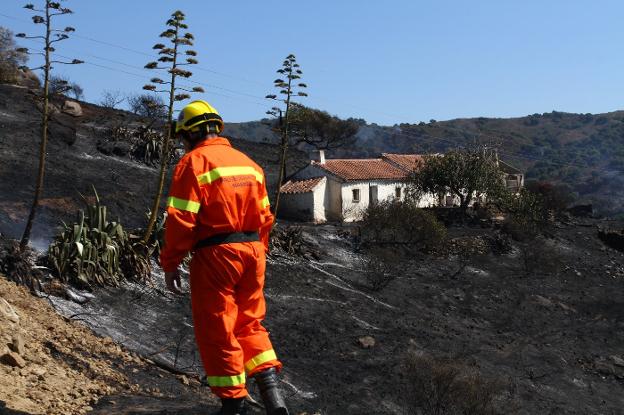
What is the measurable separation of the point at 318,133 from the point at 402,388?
48942 mm

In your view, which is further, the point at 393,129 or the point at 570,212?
the point at 393,129

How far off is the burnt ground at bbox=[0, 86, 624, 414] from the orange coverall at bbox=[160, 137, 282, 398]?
1218 mm

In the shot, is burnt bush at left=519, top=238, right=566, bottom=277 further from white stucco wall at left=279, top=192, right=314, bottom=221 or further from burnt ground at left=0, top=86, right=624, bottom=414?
white stucco wall at left=279, top=192, right=314, bottom=221

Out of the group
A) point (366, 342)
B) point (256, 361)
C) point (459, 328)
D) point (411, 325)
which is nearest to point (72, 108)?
point (411, 325)

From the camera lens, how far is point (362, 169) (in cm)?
4312

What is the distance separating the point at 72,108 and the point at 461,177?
764 inches

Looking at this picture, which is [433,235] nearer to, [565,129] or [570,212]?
[570,212]

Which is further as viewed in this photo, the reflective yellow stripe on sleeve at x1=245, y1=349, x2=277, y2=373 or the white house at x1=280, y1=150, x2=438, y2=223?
the white house at x1=280, y1=150, x2=438, y2=223

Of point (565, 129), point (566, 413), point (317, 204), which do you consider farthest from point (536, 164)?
point (566, 413)

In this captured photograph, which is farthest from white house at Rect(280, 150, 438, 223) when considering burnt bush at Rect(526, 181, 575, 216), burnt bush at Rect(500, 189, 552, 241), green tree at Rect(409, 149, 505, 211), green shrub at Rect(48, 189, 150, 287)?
green shrub at Rect(48, 189, 150, 287)

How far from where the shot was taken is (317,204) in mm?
38812

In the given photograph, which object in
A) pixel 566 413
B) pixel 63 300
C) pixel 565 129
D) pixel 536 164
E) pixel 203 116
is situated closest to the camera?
pixel 203 116

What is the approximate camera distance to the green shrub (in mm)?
14695

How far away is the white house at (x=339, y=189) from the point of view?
38.9 metres
